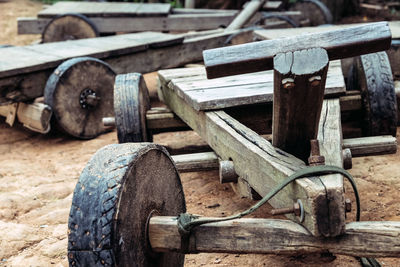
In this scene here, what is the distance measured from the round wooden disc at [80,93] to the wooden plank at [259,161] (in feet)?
6.38

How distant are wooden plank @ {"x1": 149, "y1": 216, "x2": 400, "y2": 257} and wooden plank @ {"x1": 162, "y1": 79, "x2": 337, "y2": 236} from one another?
7cm

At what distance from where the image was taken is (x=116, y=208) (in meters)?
1.81

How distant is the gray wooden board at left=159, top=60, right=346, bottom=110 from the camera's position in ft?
10.3

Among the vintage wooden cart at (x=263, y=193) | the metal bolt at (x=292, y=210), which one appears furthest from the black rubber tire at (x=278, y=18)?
the metal bolt at (x=292, y=210)

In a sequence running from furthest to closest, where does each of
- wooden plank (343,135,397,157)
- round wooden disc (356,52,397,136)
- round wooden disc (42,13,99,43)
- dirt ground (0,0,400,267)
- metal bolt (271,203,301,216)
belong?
round wooden disc (42,13,99,43) < round wooden disc (356,52,397,136) < wooden plank (343,135,397,157) < dirt ground (0,0,400,267) < metal bolt (271,203,301,216)

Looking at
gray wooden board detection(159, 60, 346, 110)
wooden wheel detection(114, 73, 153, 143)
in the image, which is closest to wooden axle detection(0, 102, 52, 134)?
wooden wheel detection(114, 73, 153, 143)

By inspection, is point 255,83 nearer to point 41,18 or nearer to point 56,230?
point 56,230

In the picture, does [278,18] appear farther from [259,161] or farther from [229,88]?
[259,161]

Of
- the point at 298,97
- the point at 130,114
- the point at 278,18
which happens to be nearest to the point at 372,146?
the point at 298,97

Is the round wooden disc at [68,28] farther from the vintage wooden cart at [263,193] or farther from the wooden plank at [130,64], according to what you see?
the vintage wooden cart at [263,193]

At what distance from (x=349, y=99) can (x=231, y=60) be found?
196 centimetres

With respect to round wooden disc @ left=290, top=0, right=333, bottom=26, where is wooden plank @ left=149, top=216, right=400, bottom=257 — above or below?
below

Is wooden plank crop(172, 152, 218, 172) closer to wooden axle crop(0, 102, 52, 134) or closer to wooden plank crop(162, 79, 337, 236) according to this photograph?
wooden plank crop(162, 79, 337, 236)

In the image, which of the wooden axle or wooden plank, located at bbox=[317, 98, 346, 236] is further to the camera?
the wooden axle
